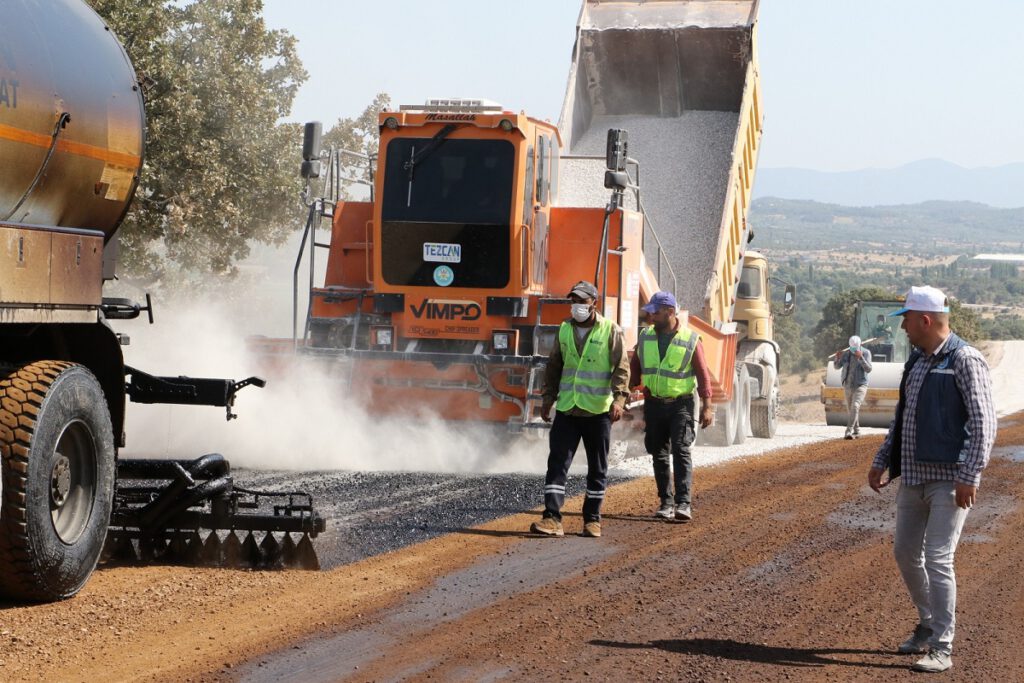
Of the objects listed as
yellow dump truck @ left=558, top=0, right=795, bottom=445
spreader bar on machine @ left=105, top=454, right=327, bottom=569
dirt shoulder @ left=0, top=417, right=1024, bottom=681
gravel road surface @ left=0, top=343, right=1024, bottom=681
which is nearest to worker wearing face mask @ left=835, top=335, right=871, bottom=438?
yellow dump truck @ left=558, top=0, right=795, bottom=445

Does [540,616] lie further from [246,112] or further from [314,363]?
[246,112]

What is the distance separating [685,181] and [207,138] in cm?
751

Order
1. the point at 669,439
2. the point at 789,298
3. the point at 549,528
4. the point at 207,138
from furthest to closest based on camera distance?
the point at 789,298
the point at 207,138
the point at 669,439
the point at 549,528

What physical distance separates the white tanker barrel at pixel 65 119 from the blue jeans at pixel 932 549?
13.5 ft

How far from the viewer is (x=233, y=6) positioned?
22719 mm

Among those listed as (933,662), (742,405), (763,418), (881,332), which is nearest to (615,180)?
(933,662)

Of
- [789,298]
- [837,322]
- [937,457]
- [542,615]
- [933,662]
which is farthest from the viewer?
[837,322]

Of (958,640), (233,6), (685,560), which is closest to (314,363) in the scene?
(685,560)

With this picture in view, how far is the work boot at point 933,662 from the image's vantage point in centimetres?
599

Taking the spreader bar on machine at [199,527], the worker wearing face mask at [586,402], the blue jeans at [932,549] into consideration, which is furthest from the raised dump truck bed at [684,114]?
the blue jeans at [932,549]

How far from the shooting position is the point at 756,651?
6.24 metres

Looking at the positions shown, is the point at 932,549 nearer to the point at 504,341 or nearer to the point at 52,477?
the point at 52,477

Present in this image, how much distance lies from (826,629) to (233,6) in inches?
726

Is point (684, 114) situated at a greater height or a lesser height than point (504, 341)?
greater
